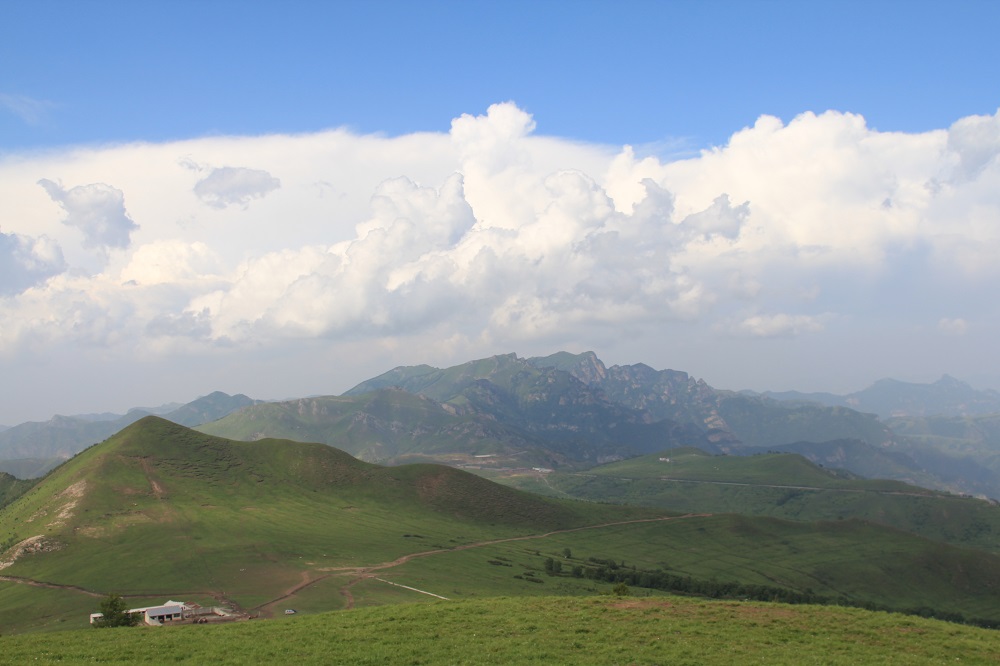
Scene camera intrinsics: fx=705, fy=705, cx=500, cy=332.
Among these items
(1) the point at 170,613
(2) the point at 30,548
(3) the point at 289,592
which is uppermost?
(1) the point at 170,613

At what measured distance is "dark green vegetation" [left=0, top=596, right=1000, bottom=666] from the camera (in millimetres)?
45031

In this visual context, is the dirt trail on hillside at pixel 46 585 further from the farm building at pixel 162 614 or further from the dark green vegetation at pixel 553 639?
the dark green vegetation at pixel 553 639

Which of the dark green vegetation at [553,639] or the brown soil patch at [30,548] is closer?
the dark green vegetation at [553,639]

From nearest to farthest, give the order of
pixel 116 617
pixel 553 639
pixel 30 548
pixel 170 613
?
1. pixel 553 639
2. pixel 116 617
3. pixel 170 613
4. pixel 30 548

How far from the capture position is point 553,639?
160ft

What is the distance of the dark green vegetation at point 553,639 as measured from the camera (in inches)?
1773

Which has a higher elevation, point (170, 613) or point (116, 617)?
point (116, 617)

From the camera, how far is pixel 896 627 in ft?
Answer: 176

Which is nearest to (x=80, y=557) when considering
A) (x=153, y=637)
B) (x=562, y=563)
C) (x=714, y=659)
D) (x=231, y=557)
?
(x=231, y=557)

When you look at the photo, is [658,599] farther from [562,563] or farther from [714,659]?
[562,563]

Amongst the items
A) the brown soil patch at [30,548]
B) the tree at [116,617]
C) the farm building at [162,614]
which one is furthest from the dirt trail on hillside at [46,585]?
the tree at [116,617]

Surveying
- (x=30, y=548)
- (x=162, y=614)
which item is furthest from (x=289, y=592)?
(x=30, y=548)

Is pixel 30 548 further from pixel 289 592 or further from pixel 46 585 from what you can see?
pixel 289 592

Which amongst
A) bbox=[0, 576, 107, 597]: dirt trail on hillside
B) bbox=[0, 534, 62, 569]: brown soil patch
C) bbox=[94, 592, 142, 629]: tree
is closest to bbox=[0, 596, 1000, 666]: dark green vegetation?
bbox=[94, 592, 142, 629]: tree
